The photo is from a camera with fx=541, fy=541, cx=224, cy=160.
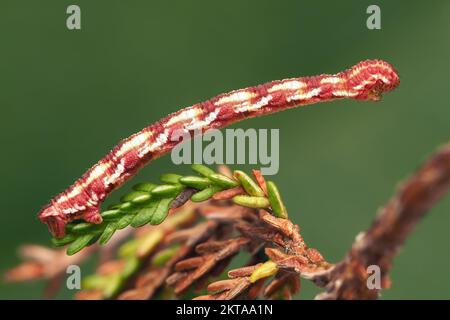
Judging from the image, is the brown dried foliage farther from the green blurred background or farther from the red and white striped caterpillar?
the green blurred background

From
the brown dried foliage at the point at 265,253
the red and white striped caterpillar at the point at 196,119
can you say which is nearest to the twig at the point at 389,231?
the brown dried foliage at the point at 265,253

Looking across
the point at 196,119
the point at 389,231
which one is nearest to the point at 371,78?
the point at 196,119

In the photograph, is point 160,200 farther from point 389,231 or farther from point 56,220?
point 389,231

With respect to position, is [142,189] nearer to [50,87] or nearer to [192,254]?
[192,254]

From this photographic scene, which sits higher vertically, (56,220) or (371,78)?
(371,78)

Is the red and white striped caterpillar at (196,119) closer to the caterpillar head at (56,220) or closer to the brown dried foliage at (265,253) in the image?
the caterpillar head at (56,220)

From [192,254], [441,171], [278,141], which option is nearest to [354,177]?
[278,141]
